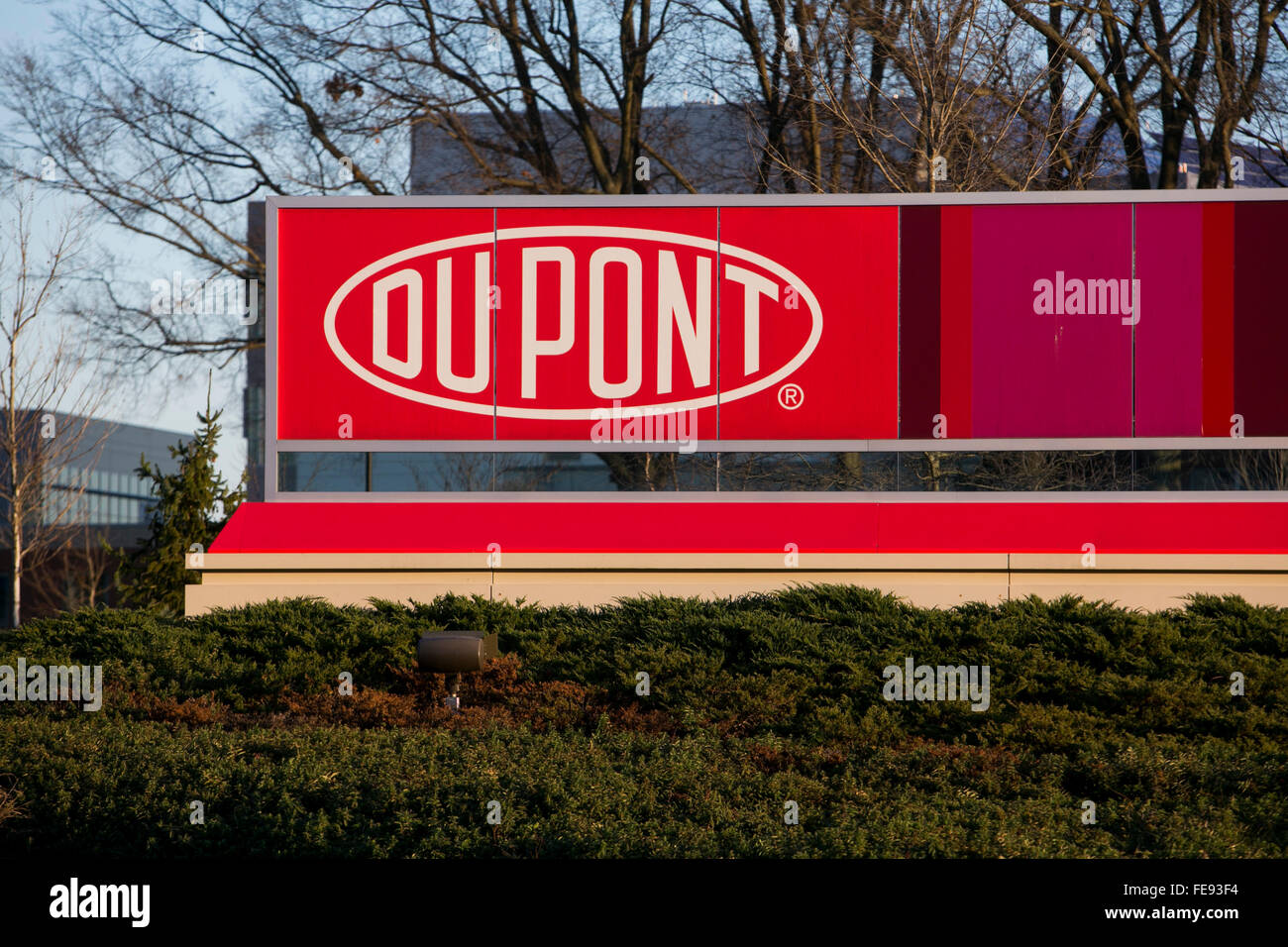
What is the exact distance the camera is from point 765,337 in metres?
10.8

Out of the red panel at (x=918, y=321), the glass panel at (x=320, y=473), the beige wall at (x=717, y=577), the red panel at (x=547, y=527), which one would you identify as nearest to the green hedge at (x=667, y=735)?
the beige wall at (x=717, y=577)

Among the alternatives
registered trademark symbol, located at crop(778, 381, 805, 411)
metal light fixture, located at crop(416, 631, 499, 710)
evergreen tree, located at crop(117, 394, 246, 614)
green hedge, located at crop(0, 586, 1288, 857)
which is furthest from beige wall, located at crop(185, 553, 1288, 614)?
evergreen tree, located at crop(117, 394, 246, 614)

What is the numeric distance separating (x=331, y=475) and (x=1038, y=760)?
7.53 m

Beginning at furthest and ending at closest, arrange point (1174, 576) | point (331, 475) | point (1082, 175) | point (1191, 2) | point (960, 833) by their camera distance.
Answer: point (1191, 2) < point (1082, 175) < point (331, 475) < point (1174, 576) < point (960, 833)

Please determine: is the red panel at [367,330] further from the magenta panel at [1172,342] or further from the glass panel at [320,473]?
the magenta panel at [1172,342]

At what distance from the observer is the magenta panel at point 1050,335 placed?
415 inches

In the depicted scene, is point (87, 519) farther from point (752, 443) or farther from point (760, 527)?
point (760, 527)

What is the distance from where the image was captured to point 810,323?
10.7m

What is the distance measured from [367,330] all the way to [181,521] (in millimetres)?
6185

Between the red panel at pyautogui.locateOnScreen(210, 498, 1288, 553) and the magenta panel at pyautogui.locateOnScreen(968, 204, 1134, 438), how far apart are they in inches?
32.5

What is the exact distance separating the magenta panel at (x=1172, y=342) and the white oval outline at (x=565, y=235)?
3.00m

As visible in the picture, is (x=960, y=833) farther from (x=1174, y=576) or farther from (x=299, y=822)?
(x=1174, y=576)

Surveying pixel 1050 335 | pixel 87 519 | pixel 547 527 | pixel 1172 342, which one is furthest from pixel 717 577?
pixel 87 519

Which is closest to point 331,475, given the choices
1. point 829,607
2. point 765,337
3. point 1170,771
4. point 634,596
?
point 634,596
